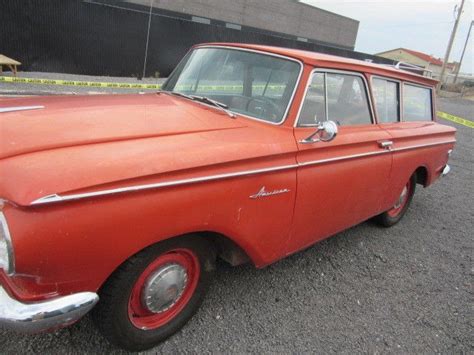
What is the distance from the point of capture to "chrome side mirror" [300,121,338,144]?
2512 millimetres

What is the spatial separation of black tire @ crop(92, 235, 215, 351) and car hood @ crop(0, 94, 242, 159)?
62cm

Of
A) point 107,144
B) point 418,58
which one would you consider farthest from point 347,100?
point 418,58

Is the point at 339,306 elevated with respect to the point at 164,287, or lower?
lower

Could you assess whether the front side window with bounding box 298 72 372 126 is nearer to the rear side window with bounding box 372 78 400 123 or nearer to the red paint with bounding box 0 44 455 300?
the red paint with bounding box 0 44 455 300

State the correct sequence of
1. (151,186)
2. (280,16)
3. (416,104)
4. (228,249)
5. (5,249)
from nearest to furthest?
(5,249) → (151,186) → (228,249) → (416,104) → (280,16)

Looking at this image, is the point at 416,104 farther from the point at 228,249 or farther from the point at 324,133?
the point at 228,249

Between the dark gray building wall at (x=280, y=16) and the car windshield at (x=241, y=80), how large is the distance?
23.6m

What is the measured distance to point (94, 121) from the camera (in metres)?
2.25

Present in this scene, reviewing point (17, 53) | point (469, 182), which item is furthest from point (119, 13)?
point (469, 182)

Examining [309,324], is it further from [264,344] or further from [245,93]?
[245,93]

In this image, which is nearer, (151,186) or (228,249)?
(151,186)

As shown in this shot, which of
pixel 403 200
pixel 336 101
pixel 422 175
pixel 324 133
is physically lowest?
pixel 403 200

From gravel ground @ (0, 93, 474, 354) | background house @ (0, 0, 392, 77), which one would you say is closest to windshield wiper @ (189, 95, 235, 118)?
gravel ground @ (0, 93, 474, 354)

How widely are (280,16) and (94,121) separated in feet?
119
